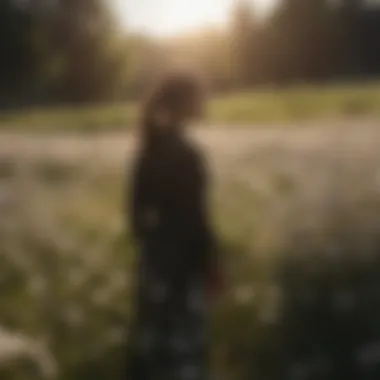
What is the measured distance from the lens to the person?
0.98 m

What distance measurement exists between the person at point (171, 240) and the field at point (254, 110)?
3cm

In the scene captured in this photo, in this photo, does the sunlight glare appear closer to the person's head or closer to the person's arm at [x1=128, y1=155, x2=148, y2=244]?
the person's head

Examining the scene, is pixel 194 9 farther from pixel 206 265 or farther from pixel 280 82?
pixel 206 265

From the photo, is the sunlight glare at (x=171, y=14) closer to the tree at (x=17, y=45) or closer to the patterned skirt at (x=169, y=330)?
the tree at (x=17, y=45)

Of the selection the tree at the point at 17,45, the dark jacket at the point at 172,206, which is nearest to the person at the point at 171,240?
the dark jacket at the point at 172,206

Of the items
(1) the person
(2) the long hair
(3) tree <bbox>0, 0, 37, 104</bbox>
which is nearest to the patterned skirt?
(1) the person

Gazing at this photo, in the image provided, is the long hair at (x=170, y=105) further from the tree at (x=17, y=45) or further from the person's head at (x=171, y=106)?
the tree at (x=17, y=45)

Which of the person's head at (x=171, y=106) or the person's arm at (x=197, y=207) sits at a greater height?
the person's head at (x=171, y=106)

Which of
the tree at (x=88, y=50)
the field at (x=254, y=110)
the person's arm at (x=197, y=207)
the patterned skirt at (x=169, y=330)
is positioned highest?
the tree at (x=88, y=50)

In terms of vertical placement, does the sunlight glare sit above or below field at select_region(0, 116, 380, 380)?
above

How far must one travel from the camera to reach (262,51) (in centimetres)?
97

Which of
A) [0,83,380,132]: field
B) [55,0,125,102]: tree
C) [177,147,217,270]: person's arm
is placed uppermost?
[55,0,125,102]: tree

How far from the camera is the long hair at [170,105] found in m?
0.98

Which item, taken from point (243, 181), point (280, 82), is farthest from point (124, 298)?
point (280, 82)
